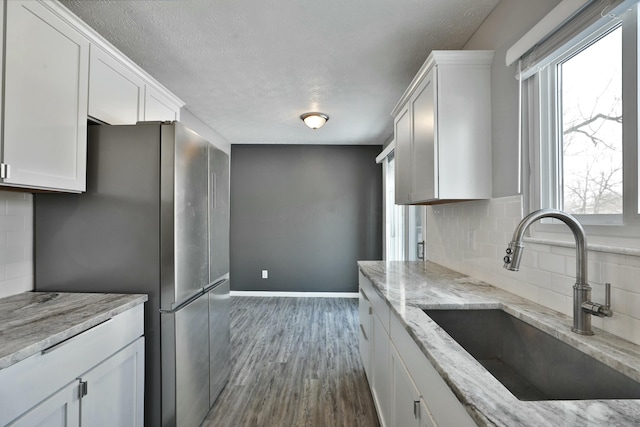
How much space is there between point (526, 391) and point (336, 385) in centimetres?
158

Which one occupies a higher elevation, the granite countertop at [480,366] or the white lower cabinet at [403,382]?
the granite countertop at [480,366]

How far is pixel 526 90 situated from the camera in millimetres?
1524

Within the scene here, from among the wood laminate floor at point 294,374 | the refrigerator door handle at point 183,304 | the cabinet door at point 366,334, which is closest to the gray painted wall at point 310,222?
the wood laminate floor at point 294,374

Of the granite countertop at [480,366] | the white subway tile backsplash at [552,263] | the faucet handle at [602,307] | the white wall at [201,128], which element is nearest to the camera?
the granite countertop at [480,366]

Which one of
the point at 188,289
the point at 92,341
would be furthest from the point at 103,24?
the point at 92,341

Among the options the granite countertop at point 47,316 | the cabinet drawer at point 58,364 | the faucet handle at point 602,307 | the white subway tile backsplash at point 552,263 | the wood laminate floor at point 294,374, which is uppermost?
the white subway tile backsplash at point 552,263

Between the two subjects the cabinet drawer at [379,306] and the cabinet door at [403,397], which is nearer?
the cabinet door at [403,397]

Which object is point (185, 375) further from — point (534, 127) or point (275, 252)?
point (275, 252)

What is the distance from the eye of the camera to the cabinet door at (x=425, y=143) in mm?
1783

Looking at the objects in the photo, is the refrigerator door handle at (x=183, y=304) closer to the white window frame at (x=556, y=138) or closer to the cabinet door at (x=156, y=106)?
the cabinet door at (x=156, y=106)

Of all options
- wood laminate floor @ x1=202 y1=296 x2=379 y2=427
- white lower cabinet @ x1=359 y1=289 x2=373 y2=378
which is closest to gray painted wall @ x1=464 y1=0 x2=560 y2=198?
white lower cabinet @ x1=359 y1=289 x2=373 y2=378

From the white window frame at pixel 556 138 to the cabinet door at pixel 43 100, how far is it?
2188mm

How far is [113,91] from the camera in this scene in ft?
6.19

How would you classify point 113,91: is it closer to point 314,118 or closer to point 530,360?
point 314,118
